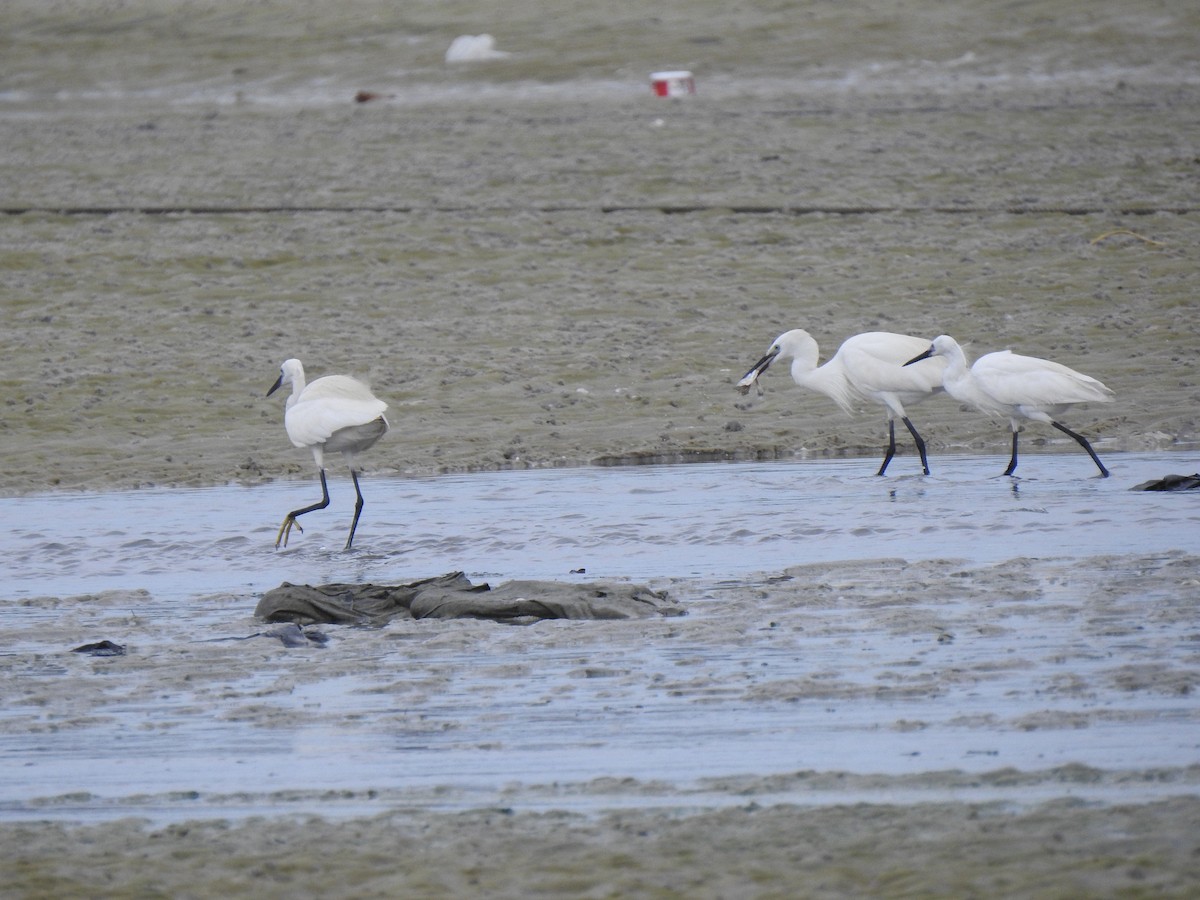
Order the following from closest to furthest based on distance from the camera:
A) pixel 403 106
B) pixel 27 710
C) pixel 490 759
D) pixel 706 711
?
pixel 490 759 → pixel 706 711 → pixel 27 710 → pixel 403 106

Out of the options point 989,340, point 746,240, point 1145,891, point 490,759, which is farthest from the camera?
point 746,240

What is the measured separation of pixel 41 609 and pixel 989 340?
8850 mm

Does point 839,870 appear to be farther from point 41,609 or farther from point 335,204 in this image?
point 335,204

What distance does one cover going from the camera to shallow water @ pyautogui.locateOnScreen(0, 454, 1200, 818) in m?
5.52

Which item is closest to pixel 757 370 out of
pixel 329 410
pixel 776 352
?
pixel 776 352

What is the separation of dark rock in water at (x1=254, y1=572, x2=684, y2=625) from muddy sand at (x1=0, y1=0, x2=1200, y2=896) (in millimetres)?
253

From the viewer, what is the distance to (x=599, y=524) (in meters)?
10.4

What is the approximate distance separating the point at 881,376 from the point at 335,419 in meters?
3.98

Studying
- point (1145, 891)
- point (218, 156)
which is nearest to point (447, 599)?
point (1145, 891)

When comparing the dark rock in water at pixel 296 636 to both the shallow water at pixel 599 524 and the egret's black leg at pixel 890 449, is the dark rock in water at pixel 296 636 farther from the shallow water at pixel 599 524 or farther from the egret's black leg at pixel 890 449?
the egret's black leg at pixel 890 449

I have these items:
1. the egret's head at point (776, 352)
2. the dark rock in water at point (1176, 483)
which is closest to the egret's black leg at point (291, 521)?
the egret's head at point (776, 352)

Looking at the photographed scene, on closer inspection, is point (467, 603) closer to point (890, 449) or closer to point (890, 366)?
point (890, 449)

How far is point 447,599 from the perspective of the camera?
7.95 metres

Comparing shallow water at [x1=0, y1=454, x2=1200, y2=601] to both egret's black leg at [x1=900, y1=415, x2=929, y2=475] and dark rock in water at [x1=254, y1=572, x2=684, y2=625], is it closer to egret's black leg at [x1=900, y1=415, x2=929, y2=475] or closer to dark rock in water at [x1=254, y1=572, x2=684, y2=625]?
egret's black leg at [x1=900, y1=415, x2=929, y2=475]
